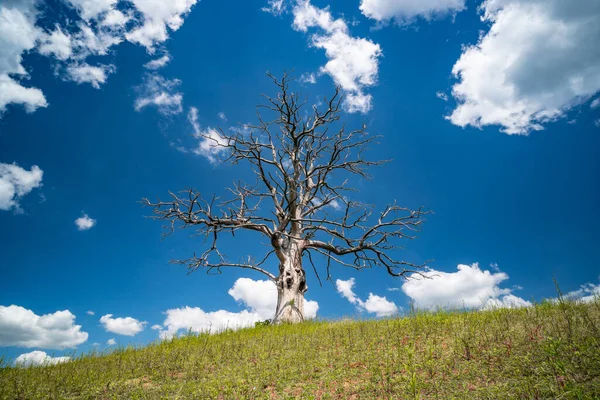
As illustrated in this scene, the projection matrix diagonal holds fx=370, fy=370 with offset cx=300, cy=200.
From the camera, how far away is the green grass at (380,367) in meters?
4.89

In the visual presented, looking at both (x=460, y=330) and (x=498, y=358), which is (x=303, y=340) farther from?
(x=498, y=358)

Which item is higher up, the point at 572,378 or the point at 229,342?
the point at 229,342

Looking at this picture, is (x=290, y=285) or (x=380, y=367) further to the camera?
(x=290, y=285)

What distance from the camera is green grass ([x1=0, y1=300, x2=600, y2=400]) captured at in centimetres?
489

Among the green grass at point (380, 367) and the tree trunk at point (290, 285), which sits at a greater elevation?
the tree trunk at point (290, 285)

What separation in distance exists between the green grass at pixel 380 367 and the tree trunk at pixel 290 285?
15.6ft

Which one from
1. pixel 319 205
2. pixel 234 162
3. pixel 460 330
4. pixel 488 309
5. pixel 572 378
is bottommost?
pixel 572 378

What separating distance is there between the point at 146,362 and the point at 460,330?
6425mm

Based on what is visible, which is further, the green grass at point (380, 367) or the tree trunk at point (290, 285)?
the tree trunk at point (290, 285)

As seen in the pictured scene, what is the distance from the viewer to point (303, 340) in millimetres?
8703

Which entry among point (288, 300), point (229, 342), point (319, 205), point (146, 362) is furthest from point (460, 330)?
point (319, 205)

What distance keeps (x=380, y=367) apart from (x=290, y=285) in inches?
321

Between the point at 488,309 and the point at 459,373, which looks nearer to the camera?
the point at 459,373

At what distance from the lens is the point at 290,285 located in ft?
46.3
